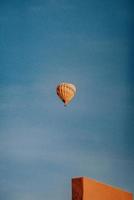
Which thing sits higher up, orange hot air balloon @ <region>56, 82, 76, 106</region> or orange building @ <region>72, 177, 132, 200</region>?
orange hot air balloon @ <region>56, 82, 76, 106</region>

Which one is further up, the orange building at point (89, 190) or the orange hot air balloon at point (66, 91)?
the orange hot air balloon at point (66, 91)

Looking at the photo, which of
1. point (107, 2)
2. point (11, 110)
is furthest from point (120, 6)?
point (11, 110)

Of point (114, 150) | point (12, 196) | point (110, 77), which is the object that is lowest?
point (12, 196)

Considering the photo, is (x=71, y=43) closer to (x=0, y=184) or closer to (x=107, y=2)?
(x=107, y=2)

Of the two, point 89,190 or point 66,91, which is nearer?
point 89,190

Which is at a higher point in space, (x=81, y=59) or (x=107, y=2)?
(x=107, y=2)

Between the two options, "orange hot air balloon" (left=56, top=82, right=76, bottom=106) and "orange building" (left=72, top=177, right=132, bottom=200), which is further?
"orange hot air balloon" (left=56, top=82, right=76, bottom=106)

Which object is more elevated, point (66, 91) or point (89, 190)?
point (66, 91)

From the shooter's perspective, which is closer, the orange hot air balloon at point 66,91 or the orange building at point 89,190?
the orange building at point 89,190
